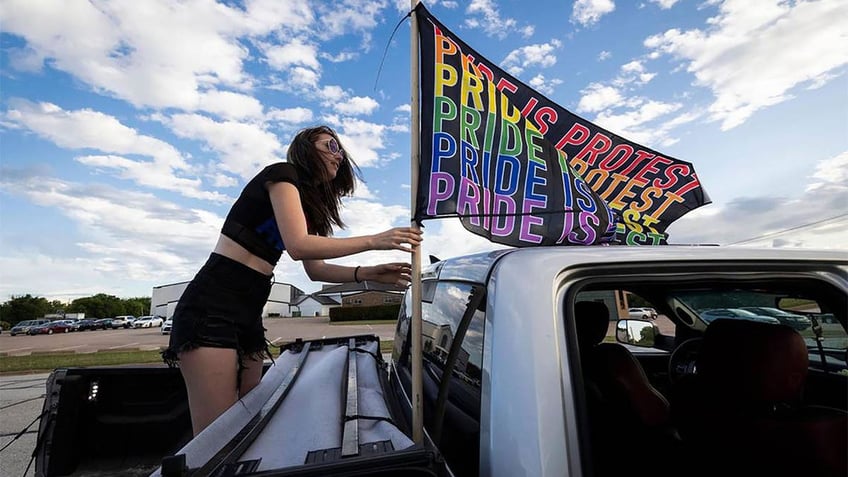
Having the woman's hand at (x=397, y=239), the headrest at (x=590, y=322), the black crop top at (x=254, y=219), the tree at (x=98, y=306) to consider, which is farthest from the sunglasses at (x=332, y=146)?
the tree at (x=98, y=306)

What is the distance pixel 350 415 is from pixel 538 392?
68 centimetres

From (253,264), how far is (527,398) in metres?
1.22

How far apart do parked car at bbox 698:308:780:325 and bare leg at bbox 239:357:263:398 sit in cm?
240

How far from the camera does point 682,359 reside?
3123mm

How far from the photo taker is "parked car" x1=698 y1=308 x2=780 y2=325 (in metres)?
2.40

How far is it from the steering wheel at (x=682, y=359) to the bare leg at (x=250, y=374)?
2.71 m

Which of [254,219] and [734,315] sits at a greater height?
[254,219]

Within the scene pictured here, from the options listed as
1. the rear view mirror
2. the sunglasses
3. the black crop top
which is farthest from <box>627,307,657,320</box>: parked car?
the black crop top

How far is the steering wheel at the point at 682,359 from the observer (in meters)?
3.03

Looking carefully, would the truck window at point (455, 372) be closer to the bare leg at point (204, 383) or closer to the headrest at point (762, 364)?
the bare leg at point (204, 383)

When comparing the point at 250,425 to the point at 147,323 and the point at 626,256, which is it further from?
the point at 147,323

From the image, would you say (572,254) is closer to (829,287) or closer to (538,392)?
(538,392)

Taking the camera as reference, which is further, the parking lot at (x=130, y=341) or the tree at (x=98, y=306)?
the tree at (x=98, y=306)

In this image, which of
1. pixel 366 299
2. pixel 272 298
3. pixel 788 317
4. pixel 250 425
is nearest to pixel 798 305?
pixel 788 317
